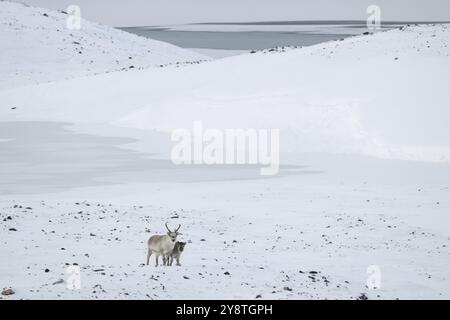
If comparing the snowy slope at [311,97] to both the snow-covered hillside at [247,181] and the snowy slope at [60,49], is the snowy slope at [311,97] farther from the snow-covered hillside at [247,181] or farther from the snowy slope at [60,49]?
the snowy slope at [60,49]

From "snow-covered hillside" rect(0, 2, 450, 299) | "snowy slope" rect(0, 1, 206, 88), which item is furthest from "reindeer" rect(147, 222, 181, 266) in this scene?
"snowy slope" rect(0, 1, 206, 88)

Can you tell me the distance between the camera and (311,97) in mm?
40875

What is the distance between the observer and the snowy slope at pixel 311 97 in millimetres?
35750

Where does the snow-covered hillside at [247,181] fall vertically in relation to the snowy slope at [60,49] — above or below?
below

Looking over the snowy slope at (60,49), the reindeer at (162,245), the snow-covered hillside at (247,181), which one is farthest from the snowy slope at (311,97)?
the reindeer at (162,245)

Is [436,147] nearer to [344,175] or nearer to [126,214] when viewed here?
[344,175]

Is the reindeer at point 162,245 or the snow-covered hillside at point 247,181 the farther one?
the snow-covered hillside at point 247,181

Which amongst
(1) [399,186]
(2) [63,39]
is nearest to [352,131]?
(1) [399,186]

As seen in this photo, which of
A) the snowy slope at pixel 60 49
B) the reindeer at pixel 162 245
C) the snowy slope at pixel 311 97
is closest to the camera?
the reindeer at pixel 162 245

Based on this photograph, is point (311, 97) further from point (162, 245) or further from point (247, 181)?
point (162, 245)

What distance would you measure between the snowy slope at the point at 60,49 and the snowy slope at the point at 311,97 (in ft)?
55.5

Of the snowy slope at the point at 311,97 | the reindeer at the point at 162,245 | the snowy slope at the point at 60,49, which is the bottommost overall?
the reindeer at the point at 162,245

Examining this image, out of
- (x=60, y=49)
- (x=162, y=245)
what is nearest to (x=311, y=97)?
(x=162, y=245)

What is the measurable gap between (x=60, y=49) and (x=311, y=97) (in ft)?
152
